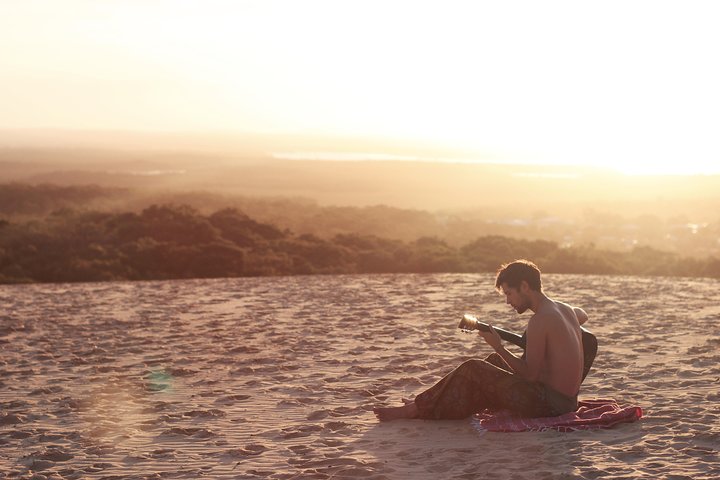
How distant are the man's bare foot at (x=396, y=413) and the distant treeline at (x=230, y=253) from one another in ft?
60.2

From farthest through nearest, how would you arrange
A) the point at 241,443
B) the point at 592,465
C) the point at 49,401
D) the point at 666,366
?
the point at 666,366
the point at 49,401
the point at 241,443
the point at 592,465

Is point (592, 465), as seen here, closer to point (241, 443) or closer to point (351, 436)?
point (351, 436)

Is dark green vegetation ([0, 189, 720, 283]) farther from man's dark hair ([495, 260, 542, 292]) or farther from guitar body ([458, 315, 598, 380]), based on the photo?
man's dark hair ([495, 260, 542, 292])

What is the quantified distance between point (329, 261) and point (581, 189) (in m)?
56.8

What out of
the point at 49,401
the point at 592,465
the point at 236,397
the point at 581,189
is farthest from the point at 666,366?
the point at 581,189

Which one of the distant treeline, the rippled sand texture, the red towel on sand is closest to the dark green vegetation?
the distant treeline

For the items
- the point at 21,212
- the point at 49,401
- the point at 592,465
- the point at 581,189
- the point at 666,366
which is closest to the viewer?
the point at 592,465

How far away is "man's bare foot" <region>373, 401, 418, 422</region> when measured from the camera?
7910 millimetres

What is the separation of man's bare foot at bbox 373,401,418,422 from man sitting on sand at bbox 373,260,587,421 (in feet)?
0.11

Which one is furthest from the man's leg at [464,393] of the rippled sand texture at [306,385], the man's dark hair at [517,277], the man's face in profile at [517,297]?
the man's dark hair at [517,277]

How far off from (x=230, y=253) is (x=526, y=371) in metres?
21.3

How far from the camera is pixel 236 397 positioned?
9211mm

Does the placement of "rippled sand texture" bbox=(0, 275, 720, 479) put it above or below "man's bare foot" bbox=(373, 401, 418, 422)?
below

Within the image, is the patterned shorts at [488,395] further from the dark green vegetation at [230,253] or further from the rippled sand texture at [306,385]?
the dark green vegetation at [230,253]
